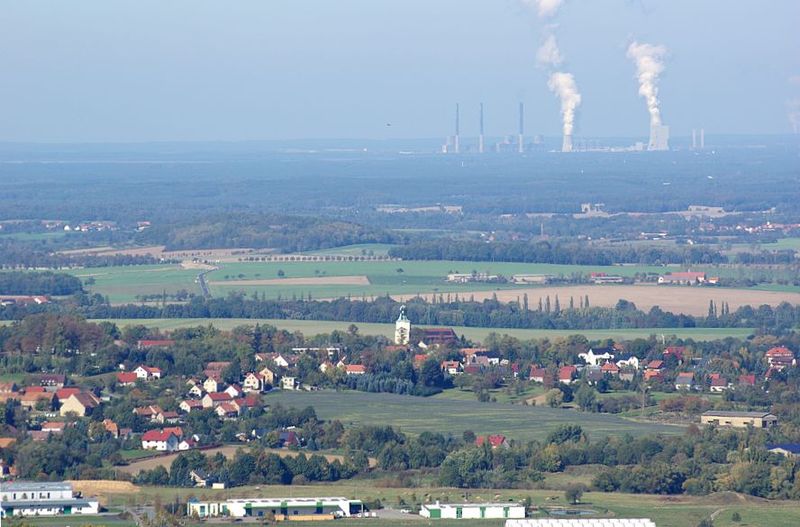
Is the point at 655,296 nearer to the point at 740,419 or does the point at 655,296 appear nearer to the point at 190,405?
the point at 740,419

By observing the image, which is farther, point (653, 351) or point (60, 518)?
point (653, 351)

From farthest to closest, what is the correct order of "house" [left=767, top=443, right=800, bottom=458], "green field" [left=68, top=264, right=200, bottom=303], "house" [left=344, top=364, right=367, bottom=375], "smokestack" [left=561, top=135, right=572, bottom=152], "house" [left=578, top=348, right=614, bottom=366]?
1. "smokestack" [left=561, top=135, right=572, bottom=152]
2. "green field" [left=68, top=264, right=200, bottom=303]
3. "house" [left=578, top=348, right=614, bottom=366]
4. "house" [left=344, top=364, right=367, bottom=375]
5. "house" [left=767, top=443, right=800, bottom=458]

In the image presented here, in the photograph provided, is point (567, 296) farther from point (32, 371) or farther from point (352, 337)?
point (32, 371)

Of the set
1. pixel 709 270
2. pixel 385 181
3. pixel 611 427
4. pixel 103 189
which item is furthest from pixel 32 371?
pixel 385 181

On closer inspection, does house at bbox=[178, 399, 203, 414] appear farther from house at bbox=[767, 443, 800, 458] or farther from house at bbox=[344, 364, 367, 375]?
house at bbox=[767, 443, 800, 458]

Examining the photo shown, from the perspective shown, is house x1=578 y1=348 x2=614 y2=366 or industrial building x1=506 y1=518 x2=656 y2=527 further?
house x1=578 y1=348 x2=614 y2=366

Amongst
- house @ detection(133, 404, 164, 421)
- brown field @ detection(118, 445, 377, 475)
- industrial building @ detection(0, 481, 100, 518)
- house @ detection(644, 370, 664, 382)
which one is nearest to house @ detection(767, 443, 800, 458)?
brown field @ detection(118, 445, 377, 475)

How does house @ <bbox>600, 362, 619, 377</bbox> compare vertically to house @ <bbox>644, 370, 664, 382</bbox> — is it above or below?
below
